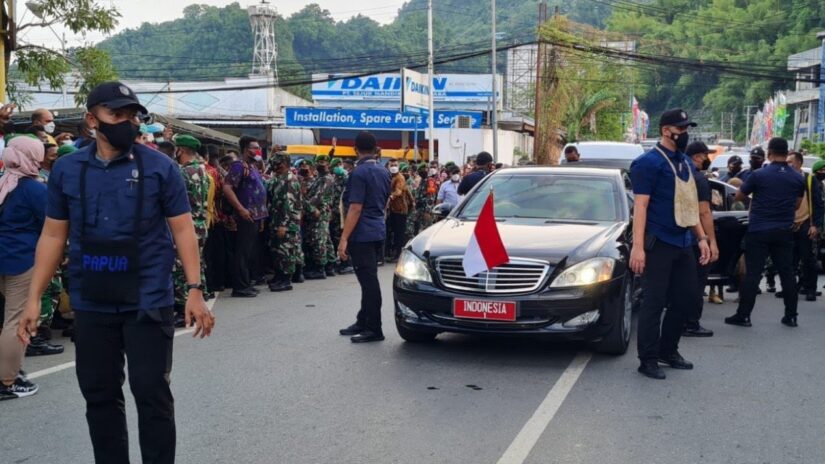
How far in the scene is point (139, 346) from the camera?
397cm

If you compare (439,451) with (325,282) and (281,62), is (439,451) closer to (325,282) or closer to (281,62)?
(325,282)

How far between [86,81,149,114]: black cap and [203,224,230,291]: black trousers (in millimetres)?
8006

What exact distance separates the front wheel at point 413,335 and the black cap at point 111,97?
414 centimetres

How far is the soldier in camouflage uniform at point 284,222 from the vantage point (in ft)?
40.4

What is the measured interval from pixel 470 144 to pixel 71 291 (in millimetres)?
38720

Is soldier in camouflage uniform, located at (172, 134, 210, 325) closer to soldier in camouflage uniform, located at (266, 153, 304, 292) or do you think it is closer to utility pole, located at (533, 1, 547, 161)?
soldier in camouflage uniform, located at (266, 153, 304, 292)

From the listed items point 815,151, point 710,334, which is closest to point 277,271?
point 710,334

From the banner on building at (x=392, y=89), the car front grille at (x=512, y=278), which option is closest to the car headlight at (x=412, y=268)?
the car front grille at (x=512, y=278)

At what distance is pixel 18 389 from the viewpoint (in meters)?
6.32

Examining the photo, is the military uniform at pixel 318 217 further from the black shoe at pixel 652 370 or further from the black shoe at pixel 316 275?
the black shoe at pixel 652 370

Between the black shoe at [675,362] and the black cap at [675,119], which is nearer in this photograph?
the black cap at [675,119]

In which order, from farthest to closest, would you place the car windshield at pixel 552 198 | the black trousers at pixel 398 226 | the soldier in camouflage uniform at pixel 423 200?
the soldier in camouflage uniform at pixel 423 200 < the black trousers at pixel 398 226 < the car windshield at pixel 552 198

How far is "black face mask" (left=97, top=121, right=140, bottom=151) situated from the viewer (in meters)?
3.97

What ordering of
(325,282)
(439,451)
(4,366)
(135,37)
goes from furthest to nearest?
1. (135,37)
2. (325,282)
3. (4,366)
4. (439,451)
